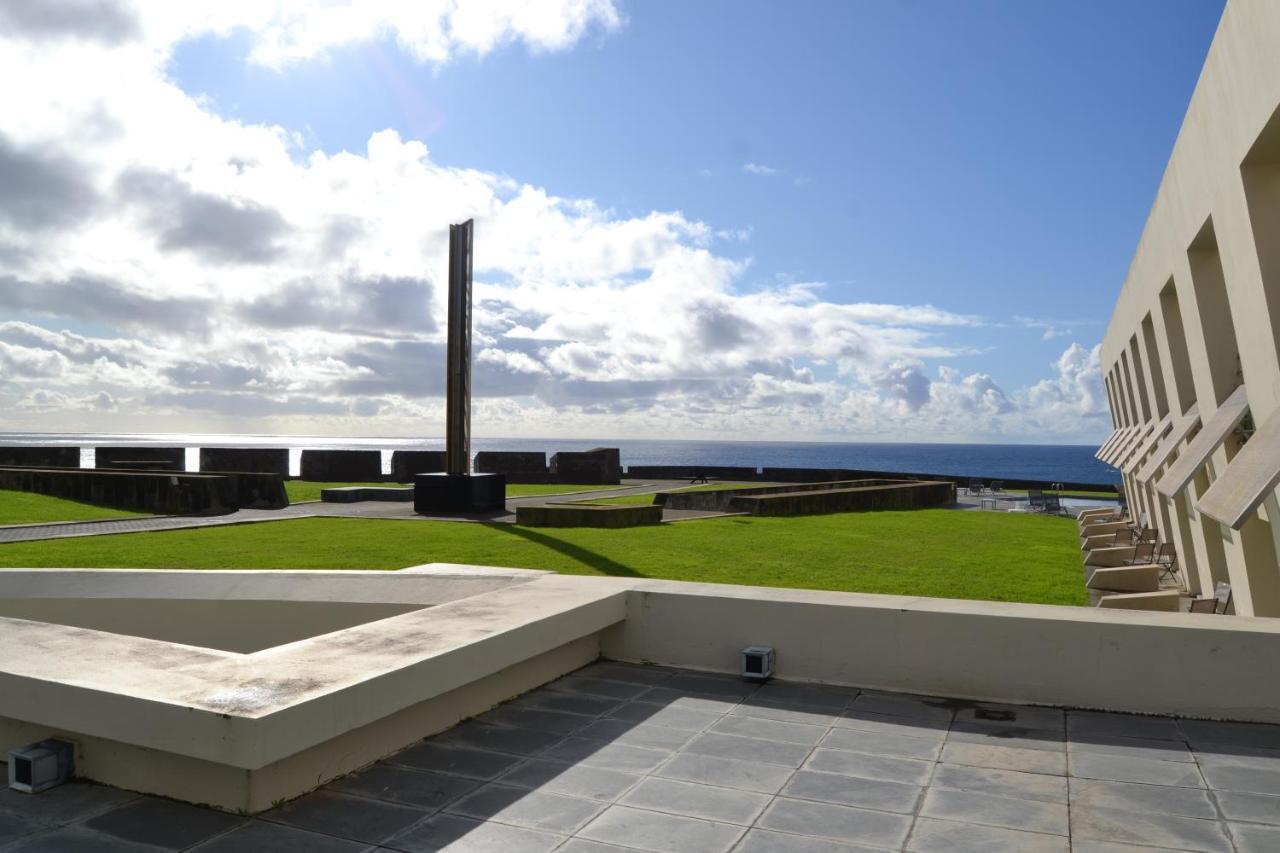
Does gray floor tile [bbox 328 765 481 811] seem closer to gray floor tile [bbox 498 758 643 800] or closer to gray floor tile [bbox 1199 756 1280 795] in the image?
gray floor tile [bbox 498 758 643 800]

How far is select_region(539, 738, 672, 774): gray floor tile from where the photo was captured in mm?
3953

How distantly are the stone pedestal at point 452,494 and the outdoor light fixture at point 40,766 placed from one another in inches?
605

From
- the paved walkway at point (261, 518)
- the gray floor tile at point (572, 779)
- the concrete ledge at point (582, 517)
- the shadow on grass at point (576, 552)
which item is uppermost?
the paved walkway at point (261, 518)

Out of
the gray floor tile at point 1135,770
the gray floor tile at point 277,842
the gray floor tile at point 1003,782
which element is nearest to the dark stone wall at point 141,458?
the gray floor tile at point 277,842

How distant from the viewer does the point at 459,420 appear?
19078 mm

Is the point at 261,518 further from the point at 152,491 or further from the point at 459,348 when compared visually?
the point at 459,348

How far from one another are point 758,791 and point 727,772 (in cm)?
24

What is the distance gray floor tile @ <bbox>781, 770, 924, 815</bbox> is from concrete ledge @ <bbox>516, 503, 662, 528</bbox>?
12.9 metres

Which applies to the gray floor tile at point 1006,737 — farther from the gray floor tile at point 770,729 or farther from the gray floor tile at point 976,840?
the gray floor tile at point 976,840

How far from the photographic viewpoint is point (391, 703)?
385 centimetres

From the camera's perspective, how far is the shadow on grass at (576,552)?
10.5 metres

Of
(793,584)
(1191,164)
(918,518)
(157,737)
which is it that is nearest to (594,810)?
(157,737)

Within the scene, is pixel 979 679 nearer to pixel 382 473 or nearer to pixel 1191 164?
pixel 1191 164

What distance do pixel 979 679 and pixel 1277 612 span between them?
737 centimetres
